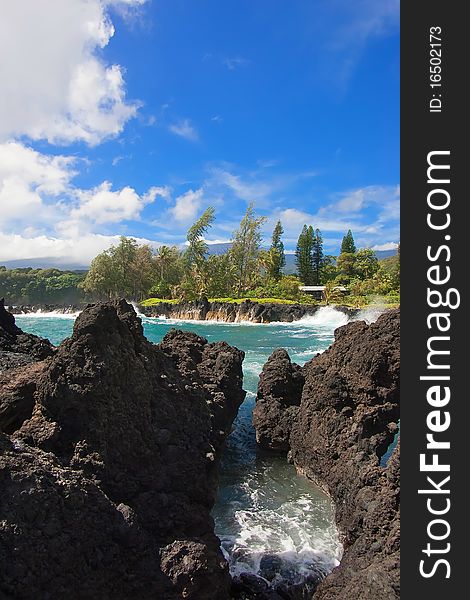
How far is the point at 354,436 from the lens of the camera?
8.55 metres

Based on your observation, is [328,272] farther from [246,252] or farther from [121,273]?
[121,273]

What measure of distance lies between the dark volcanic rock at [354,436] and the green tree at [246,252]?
66763mm

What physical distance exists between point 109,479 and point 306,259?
3357 inches

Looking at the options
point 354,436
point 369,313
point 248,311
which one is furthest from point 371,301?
point 354,436

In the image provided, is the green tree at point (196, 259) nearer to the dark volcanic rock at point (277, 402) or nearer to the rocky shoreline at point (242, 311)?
the rocky shoreline at point (242, 311)

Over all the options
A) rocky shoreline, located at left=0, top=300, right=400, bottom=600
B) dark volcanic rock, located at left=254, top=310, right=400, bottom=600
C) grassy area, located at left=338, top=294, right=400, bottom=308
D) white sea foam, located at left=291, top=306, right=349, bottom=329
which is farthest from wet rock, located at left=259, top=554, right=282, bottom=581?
grassy area, located at left=338, top=294, right=400, bottom=308

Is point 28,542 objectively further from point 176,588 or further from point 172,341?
point 172,341

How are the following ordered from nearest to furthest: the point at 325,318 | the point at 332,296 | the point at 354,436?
1. the point at 354,436
2. the point at 325,318
3. the point at 332,296

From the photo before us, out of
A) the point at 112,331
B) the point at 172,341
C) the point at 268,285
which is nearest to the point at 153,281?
the point at 268,285

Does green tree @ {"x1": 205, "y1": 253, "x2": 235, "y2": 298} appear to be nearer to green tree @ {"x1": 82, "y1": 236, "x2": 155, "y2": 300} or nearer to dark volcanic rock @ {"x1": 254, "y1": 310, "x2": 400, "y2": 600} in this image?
green tree @ {"x1": 82, "y1": 236, "x2": 155, "y2": 300}

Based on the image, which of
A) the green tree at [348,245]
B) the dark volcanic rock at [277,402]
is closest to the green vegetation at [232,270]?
the green tree at [348,245]

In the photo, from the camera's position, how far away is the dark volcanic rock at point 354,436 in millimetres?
5434

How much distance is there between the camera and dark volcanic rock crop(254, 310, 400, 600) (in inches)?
214

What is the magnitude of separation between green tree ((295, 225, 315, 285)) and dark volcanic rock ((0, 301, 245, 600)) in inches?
3215
